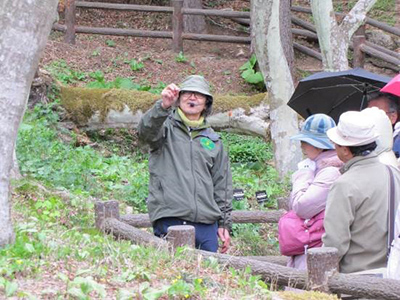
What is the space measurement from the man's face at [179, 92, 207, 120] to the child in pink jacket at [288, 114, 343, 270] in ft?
2.81

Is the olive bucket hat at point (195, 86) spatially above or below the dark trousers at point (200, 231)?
above

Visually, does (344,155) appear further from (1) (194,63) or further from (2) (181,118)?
(1) (194,63)

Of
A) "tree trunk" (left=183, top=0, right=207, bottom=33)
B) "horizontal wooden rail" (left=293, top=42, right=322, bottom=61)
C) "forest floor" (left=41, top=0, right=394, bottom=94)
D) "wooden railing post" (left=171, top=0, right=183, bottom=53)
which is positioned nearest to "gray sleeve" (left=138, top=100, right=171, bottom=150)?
"forest floor" (left=41, top=0, right=394, bottom=94)

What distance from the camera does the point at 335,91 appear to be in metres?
7.68

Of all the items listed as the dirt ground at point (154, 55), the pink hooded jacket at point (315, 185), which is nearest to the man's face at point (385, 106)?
the pink hooded jacket at point (315, 185)

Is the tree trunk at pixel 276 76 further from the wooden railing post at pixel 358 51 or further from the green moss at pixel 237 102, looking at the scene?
the wooden railing post at pixel 358 51

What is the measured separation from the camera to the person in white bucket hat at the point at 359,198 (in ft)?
17.1

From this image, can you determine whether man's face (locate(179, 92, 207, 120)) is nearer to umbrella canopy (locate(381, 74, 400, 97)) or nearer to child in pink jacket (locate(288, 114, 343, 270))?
child in pink jacket (locate(288, 114, 343, 270))

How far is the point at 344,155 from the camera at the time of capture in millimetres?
5426

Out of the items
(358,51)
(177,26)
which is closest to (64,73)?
(177,26)

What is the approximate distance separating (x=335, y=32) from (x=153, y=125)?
17.6 feet

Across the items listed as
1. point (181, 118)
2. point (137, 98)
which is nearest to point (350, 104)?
point (181, 118)

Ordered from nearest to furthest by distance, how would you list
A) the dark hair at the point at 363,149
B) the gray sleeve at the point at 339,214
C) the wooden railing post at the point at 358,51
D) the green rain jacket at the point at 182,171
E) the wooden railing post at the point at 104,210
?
the gray sleeve at the point at 339,214 < the dark hair at the point at 363,149 < the green rain jacket at the point at 182,171 < the wooden railing post at the point at 104,210 < the wooden railing post at the point at 358,51

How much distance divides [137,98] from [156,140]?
7.11 metres
